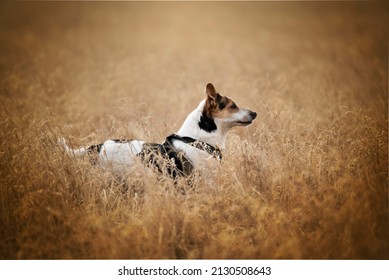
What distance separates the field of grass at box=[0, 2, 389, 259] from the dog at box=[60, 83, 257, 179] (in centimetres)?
23

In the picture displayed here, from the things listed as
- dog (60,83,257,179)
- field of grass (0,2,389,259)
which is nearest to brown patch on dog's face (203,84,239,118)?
dog (60,83,257,179)

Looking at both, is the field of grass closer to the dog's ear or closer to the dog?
the dog

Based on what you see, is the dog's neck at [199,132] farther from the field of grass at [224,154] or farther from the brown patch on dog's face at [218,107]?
the field of grass at [224,154]

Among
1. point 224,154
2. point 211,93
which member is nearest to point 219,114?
point 211,93

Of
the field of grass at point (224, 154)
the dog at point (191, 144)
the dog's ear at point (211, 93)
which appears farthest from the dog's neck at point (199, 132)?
the field of grass at point (224, 154)

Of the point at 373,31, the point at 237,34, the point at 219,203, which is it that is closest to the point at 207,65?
the point at 237,34

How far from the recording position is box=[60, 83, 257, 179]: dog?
5285 mm

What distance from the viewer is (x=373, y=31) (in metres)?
10.2

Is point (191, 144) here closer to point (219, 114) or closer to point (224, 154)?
point (224, 154)

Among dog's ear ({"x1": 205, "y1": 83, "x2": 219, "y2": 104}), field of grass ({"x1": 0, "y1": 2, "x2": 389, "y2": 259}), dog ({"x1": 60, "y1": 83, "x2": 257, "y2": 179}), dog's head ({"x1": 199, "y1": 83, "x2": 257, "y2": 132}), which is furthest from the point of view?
dog's head ({"x1": 199, "y1": 83, "x2": 257, "y2": 132})

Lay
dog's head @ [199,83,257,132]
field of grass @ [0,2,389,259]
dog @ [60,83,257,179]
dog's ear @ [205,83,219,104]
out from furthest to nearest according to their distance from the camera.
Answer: dog's head @ [199,83,257,132] < dog's ear @ [205,83,219,104] < dog @ [60,83,257,179] < field of grass @ [0,2,389,259]

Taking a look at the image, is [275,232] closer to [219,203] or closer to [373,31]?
[219,203]

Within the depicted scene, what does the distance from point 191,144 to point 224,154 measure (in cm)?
47
